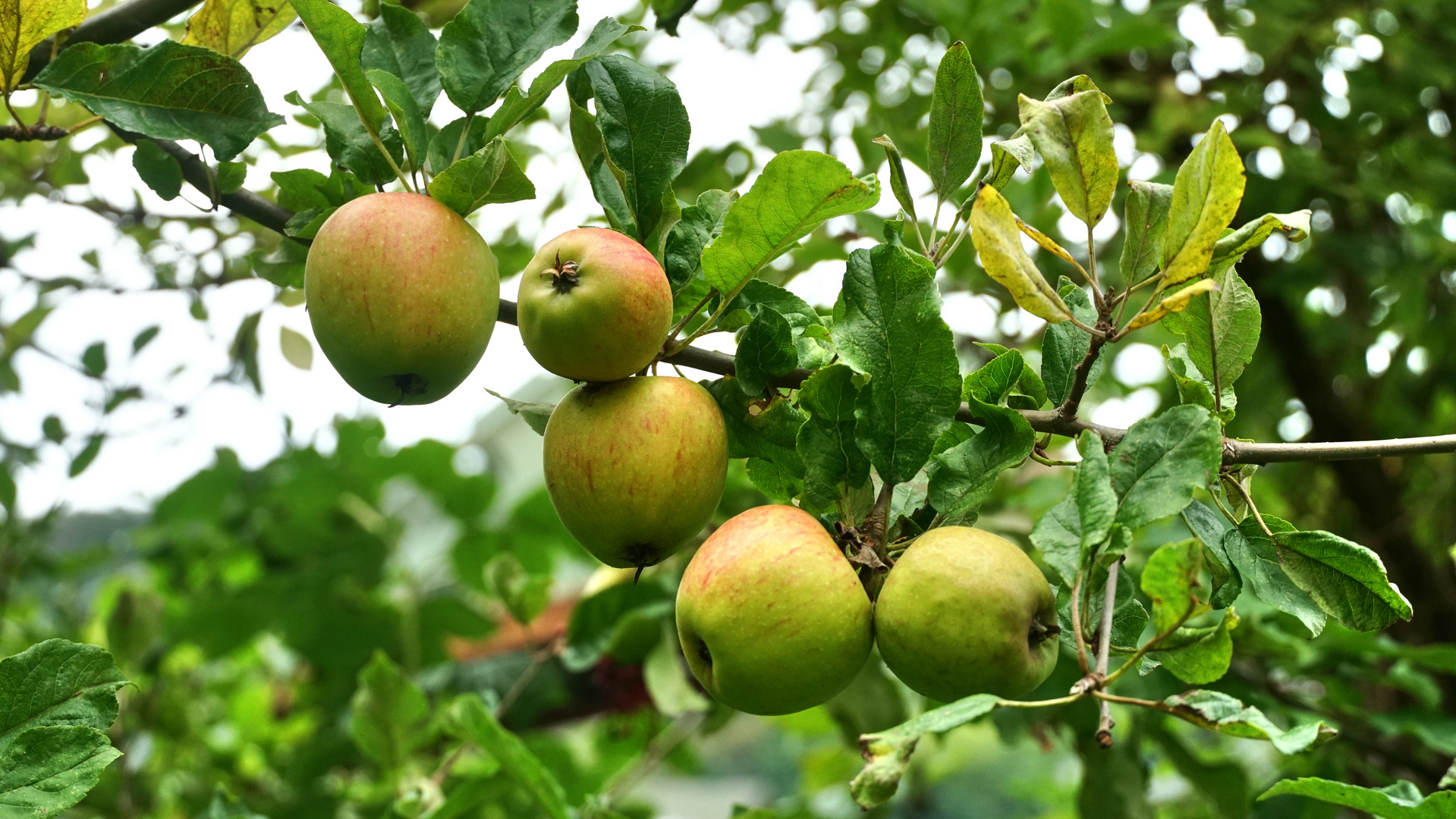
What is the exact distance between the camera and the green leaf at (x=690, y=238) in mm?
686

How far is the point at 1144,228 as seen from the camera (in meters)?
0.58

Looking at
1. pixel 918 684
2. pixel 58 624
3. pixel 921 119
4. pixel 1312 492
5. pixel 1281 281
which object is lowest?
pixel 58 624

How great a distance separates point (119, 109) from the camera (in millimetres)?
670

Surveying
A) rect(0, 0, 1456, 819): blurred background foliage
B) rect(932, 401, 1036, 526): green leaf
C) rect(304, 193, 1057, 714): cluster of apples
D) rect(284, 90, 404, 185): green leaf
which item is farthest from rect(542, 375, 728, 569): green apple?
rect(0, 0, 1456, 819): blurred background foliage

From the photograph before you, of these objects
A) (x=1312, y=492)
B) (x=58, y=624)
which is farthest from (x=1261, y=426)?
(x=58, y=624)

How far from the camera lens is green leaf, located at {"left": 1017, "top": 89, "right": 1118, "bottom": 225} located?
1.82 feet

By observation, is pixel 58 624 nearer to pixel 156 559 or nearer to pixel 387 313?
pixel 156 559

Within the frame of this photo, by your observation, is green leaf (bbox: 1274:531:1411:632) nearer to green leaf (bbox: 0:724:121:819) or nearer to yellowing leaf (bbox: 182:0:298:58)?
green leaf (bbox: 0:724:121:819)

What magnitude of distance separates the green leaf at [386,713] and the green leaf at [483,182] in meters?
0.64

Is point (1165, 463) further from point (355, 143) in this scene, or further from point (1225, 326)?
point (355, 143)

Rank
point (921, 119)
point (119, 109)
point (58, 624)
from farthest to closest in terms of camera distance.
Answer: point (58, 624), point (921, 119), point (119, 109)

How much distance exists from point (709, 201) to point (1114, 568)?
343 mm

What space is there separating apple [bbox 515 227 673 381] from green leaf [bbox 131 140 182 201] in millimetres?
319

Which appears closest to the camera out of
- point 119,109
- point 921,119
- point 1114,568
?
point 1114,568
